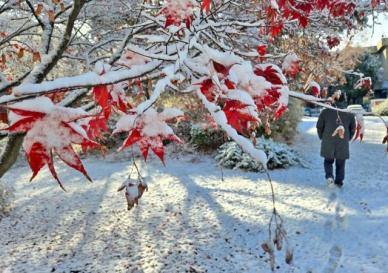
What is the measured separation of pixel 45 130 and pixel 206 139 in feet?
32.6

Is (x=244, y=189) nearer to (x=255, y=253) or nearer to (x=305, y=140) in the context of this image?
(x=255, y=253)

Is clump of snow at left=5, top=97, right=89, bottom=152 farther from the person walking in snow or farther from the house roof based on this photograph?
the house roof

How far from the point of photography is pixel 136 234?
18.1 feet

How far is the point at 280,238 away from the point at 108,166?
10.1m

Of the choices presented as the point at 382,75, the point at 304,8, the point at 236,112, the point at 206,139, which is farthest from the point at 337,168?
the point at 382,75

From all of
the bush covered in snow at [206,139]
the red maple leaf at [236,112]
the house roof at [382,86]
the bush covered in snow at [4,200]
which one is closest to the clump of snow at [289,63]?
the red maple leaf at [236,112]

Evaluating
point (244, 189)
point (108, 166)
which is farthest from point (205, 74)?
point (108, 166)

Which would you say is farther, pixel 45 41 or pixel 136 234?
pixel 136 234

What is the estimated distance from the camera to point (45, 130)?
3.03ft

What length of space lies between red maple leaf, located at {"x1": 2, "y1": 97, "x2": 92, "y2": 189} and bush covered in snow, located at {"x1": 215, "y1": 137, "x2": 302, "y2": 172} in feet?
26.7

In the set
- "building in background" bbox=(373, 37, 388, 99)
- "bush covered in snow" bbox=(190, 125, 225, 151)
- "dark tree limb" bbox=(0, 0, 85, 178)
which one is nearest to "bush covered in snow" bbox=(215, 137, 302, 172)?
"bush covered in snow" bbox=(190, 125, 225, 151)

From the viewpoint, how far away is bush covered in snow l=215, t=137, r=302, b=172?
915cm

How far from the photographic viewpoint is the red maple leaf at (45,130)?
36.2 inches

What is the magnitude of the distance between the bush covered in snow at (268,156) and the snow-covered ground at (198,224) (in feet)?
0.99
